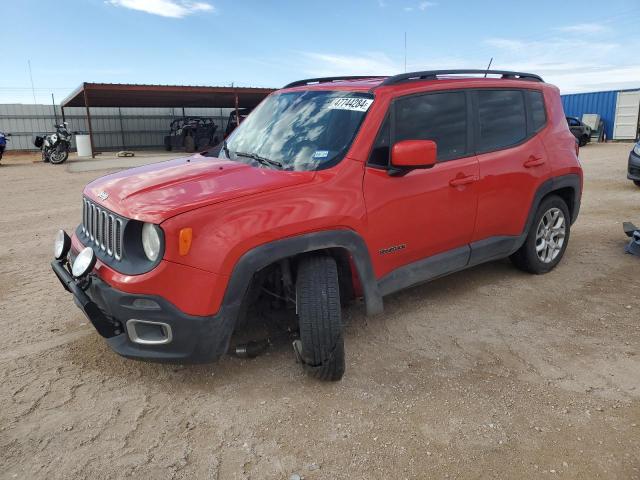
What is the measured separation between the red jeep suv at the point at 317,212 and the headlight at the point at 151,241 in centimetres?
1

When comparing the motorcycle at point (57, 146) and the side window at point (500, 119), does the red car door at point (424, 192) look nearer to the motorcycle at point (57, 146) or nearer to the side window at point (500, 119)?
the side window at point (500, 119)

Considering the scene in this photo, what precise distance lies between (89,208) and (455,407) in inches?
103

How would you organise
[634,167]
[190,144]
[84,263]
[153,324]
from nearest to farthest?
1. [153,324]
2. [84,263]
3. [634,167]
4. [190,144]

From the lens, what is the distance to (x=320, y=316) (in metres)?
2.90

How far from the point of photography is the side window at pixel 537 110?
4.55 m

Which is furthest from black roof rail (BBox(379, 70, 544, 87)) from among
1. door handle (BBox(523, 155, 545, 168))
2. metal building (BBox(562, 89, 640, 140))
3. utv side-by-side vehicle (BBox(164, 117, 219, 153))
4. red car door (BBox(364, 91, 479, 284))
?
metal building (BBox(562, 89, 640, 140))

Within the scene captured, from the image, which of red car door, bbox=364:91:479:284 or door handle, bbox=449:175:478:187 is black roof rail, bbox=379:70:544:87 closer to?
red car door, bbox=364:91:479:284

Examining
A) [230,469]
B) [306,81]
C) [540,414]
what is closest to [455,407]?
[540,414]

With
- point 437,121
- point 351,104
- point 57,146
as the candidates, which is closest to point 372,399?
point 351,104

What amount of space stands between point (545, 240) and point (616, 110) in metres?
27.2

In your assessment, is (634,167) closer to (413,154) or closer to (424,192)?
(424,192)

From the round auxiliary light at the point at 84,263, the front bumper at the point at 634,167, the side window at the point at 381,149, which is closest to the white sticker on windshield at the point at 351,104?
the side window at the point at 381,149

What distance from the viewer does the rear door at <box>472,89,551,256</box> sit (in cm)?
405

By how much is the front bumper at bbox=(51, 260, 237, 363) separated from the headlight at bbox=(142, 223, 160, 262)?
23cm
